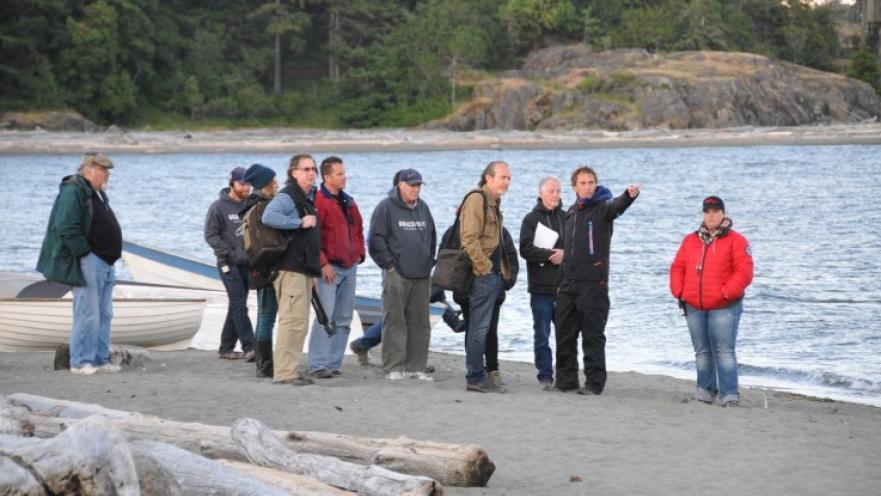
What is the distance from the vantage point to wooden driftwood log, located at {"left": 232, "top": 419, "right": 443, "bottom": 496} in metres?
6.42

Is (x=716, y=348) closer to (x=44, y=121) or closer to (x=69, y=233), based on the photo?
(x=69, y=233)

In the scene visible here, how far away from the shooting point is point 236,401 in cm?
966

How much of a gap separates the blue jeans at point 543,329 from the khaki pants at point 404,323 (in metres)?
0.93

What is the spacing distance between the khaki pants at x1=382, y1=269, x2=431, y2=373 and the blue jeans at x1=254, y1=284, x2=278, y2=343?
990 mm

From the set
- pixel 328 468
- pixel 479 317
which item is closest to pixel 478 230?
pixel 479 317

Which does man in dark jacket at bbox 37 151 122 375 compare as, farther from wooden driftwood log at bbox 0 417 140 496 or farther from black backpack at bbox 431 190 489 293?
wooden driftwood log at bbox 0 417 140 496

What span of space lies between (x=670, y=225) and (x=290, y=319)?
26922mm

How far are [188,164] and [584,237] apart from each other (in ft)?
207

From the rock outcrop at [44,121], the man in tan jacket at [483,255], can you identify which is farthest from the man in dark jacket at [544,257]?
the rock outcrop at [44,121]

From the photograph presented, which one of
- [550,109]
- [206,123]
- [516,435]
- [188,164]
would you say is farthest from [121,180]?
[516,435]

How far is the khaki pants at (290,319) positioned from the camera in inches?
408

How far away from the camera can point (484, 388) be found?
419 inches

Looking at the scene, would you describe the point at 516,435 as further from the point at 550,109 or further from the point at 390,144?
the point at 550,109

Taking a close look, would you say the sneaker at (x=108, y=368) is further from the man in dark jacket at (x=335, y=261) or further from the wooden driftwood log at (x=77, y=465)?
the wooden driftwood log at (x=77, y=465)
